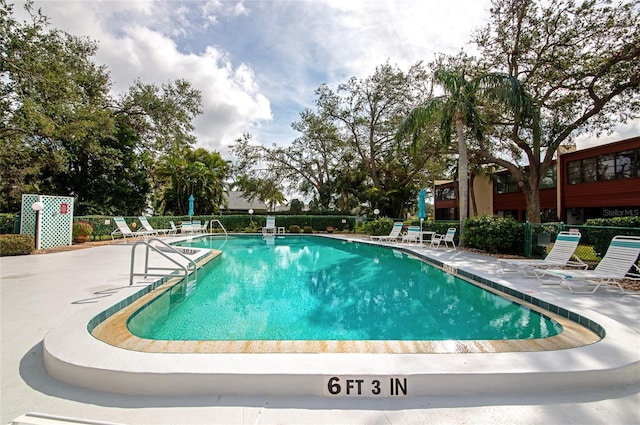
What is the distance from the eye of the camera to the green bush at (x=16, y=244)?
381 inches

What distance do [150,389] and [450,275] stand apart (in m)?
7.15

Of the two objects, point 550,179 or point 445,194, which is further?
point 445,194

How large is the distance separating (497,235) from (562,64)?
7817 millimetres

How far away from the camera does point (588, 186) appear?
1727 centimetres

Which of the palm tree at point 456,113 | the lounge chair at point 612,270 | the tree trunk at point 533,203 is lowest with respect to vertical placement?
the lounge chair at point 612,270

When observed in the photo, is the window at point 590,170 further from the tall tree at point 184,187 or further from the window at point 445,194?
the tall tree at point 184,187

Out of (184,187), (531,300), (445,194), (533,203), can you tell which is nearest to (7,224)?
(184,187)

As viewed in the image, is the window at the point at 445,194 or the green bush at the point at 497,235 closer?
the green bush at the point at 497,235

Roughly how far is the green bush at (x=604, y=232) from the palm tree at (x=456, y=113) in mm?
4680

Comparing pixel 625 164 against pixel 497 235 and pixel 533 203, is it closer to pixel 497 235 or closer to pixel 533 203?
pixel 533 203

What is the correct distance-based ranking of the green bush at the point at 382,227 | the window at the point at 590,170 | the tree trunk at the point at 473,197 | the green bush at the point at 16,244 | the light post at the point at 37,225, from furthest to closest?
the tree trunk at the point at 473,197
the green bush at the point at 382,227
the window at the point at 590,170
the light post at the point at 37,225
the green bush at the point at 16,244

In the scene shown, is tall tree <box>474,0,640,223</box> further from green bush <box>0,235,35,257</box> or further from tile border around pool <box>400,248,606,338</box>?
green bush <box>0,235,35,257</box>

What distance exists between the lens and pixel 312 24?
1066 cm

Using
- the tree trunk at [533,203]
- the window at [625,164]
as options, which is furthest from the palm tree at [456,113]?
the window at [625,164]
